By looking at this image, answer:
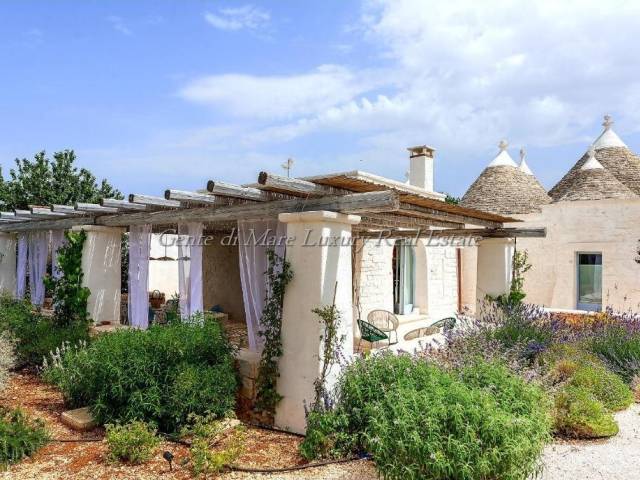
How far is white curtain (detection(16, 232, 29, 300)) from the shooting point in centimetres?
1302

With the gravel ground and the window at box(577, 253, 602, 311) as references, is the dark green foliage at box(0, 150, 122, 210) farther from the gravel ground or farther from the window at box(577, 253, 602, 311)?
the window at box(577, 253, 602, 311)

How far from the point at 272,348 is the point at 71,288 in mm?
5911

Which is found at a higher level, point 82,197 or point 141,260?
point 82,197

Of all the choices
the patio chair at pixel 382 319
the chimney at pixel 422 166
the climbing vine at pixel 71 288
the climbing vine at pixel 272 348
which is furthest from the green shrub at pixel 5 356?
the chimney at pixel 422 166

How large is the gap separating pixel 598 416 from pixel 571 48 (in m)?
5.01

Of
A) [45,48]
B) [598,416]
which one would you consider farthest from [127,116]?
[598,416]

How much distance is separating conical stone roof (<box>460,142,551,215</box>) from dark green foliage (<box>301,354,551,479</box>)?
40.0 ft

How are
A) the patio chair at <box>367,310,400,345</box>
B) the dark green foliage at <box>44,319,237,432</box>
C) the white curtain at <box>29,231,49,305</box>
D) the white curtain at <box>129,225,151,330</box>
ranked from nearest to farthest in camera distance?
the dark green foliage at <box>44,319,237,432</box>
the white curtain at <box>129,225,151,330</box>
the patio chair at <box>367,310,400,345</box>
the white curtain at <box>29,231,49,305</box>

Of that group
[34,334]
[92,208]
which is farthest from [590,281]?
[34,334]

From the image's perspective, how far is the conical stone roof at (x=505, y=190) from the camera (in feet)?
53.0

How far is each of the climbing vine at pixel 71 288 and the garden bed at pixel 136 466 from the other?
3.87m

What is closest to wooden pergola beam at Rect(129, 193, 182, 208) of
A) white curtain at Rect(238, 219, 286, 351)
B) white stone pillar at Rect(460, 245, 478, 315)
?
white curtain at Rect(238, 219, 286, 351)

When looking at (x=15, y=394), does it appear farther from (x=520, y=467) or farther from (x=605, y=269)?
(x=605, y=269)

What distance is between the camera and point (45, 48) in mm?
6797
